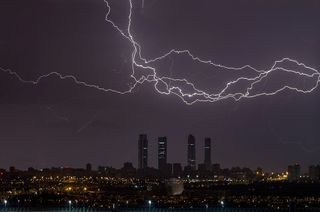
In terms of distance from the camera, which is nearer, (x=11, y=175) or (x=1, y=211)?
(x=1, y=211)

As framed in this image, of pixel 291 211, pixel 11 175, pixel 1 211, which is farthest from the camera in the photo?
pixel 11 175

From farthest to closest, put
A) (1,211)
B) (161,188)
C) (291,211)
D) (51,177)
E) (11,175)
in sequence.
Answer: (51,177) < (11,175) < (161,188) < (1,211) < (291,211)

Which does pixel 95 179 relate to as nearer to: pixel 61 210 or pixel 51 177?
pixel 51 177

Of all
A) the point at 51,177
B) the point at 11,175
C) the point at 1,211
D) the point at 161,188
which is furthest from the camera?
the point at 51,177

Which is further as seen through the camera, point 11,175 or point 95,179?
point 95,179

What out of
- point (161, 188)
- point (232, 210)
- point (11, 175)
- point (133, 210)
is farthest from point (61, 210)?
point (11, 175)

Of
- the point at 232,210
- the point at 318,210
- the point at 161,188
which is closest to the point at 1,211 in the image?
the point at 232,210

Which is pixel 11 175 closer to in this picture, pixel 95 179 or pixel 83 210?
pixel 95 179

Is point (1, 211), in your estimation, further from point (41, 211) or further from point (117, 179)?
point (117, 179)
